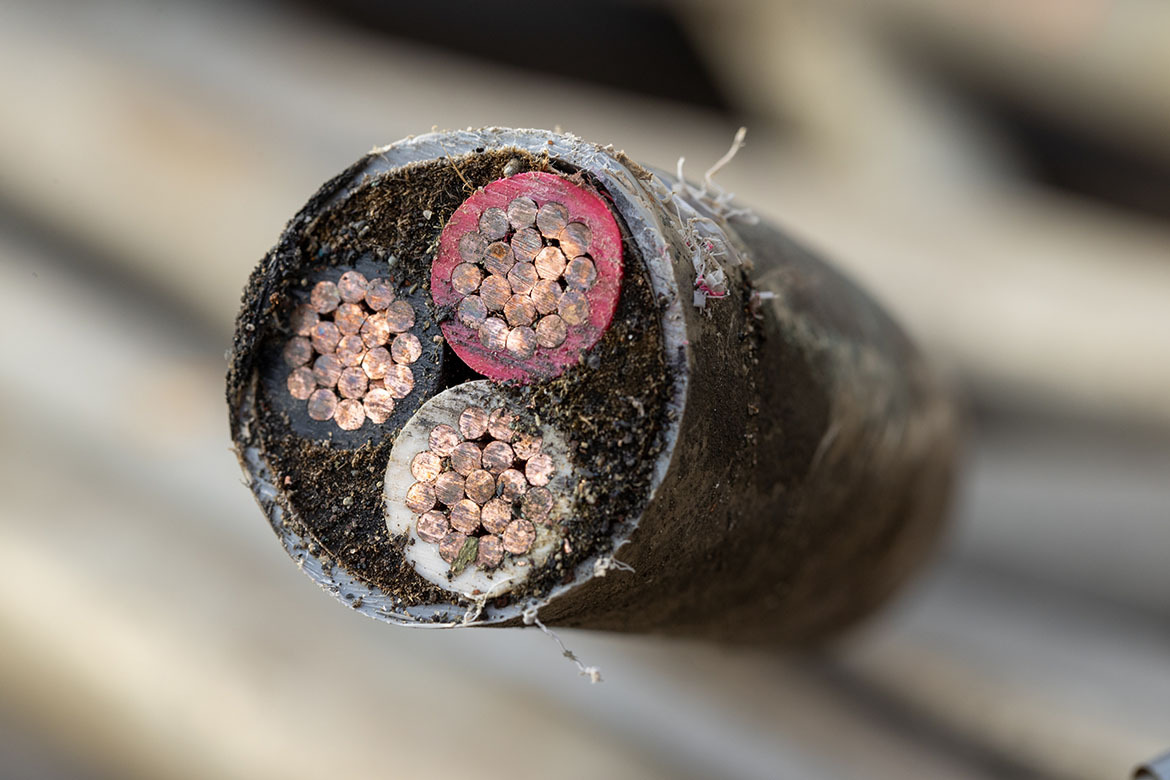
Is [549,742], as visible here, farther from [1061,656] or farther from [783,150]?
[783,150]

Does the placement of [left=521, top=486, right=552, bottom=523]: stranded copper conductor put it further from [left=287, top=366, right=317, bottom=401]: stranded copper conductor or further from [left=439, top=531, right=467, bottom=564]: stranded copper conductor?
[left=287, top=366, right=317, bottom=401]: stranded copper conductor

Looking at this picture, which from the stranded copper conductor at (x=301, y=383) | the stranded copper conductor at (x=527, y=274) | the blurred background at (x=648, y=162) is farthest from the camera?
the blurred background at (x=648, y=162)

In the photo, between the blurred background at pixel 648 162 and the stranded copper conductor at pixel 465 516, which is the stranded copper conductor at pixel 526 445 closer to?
the stranded copper conductor at pixel 465 516

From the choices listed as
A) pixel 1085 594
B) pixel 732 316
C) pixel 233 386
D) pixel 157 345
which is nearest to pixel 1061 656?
pixel 1085 594

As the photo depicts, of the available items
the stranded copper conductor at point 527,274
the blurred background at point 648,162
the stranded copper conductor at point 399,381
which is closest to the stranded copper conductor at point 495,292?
the stranded copper conductor at point 527,274

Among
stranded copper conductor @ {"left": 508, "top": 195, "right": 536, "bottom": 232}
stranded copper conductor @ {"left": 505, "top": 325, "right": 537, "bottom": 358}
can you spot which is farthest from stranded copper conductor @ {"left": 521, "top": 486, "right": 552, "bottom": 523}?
A: stranded copper conductor @ {"left": 508, "top": 195, "right": 536, "bottom": 232}
